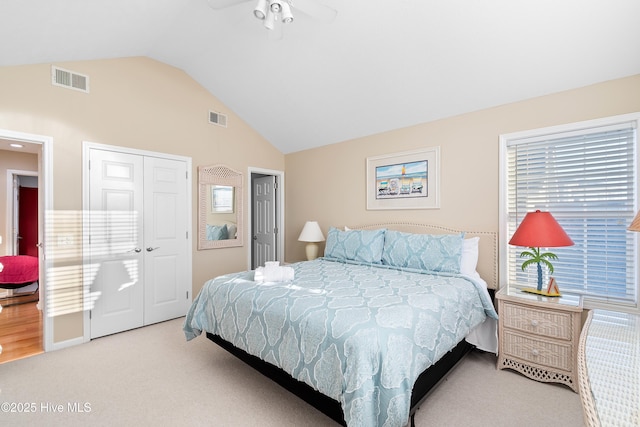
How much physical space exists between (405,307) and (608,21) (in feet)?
8.30

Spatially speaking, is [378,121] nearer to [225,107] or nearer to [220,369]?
[225,107]

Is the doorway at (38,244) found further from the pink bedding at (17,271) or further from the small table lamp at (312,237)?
the small table lamp at (312,237)

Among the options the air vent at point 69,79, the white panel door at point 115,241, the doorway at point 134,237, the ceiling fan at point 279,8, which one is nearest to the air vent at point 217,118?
the doorway at point 134,237

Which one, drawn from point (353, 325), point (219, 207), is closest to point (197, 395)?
point (353, 325)

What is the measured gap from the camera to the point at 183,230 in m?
4.04

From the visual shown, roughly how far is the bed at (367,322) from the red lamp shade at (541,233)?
1.81 ft

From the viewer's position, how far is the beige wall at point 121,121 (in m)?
2.92

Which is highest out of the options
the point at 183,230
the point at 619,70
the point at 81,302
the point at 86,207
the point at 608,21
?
the point at 608,21

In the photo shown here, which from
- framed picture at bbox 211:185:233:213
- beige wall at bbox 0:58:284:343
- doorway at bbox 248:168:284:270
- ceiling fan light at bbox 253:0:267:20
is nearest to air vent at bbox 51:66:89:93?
beige wall at bbox 0:58:284:343

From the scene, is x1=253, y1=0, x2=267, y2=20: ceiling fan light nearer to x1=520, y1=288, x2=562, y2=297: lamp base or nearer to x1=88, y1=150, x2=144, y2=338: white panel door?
x1=88, y1=150, x2=144, y2=338: white panel door

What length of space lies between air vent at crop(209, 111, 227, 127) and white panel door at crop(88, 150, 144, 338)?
1.18 meters

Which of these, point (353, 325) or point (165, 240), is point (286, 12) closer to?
point (353, 325)

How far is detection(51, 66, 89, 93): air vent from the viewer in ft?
9.93

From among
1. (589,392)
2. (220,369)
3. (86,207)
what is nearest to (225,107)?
(86,207)
